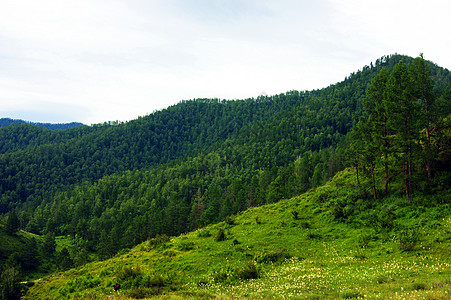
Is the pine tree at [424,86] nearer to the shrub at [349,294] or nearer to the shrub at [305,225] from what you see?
the shrub at [305,225]

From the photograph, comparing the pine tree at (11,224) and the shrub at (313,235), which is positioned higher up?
the shrub at (313,235)

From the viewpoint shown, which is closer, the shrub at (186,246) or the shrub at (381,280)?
the shrub at (381,280)

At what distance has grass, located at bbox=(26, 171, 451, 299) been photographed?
16.0 meters

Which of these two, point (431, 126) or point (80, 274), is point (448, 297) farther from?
point (80, 274)

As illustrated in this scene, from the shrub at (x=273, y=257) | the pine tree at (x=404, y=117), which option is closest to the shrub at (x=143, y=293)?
the shrub at (x=273, y=257)

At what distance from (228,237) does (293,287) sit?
23.9 metres

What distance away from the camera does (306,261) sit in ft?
82.2

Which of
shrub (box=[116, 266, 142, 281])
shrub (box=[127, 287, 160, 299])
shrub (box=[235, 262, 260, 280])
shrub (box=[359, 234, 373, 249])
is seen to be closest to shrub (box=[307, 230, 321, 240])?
shrub (box=[359, 234, 373, 249])

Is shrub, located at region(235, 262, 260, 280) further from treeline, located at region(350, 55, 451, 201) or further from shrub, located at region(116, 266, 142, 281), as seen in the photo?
treeline, located at region(350, 55, 451, 201)

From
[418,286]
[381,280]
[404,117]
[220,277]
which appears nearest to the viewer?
[418,286]

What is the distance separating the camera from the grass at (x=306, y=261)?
16.0m

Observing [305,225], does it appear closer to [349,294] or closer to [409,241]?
[409,241]

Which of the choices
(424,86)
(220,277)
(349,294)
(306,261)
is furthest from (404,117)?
(220,277)

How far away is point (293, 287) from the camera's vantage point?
55.0ft
